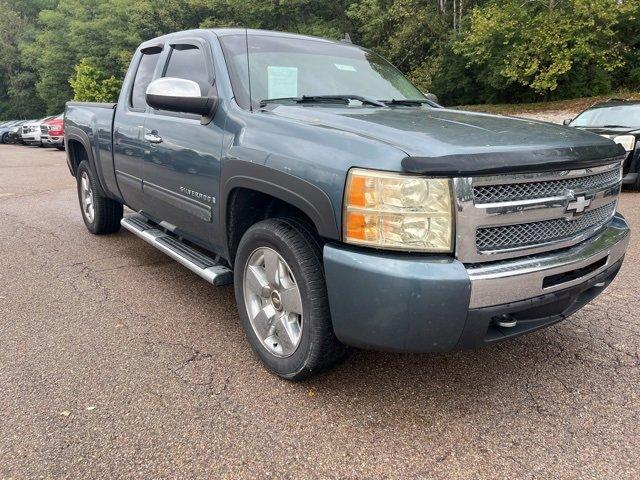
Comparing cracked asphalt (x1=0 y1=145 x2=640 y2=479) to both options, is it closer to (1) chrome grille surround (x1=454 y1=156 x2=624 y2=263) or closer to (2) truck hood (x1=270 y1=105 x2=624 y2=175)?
(1) chrome grille surround (x1=454 y1=156 x2=624 y2=263)

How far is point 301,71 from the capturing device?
11.1ft

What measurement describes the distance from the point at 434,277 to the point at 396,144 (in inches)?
23.1

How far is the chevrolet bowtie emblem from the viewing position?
237 centimetres

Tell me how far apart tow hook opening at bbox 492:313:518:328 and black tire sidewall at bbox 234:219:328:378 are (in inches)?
31.5

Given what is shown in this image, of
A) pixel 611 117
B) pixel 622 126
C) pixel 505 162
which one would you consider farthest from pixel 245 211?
→ pixel 611 117

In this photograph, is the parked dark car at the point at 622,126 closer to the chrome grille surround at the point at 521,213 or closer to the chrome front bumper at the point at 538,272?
the chrome front bumper at the point at 538,272

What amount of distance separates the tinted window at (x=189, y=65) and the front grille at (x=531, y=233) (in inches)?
79.1

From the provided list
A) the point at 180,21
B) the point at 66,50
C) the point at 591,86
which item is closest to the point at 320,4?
the point at 180,21

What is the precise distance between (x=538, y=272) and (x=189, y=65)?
275 centimetres

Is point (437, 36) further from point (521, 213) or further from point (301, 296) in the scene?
point (301, 296)

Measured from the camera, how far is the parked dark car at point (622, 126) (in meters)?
8.03

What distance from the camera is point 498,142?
2.24 meters

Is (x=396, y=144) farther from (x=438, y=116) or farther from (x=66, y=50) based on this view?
(x=66, y=50)

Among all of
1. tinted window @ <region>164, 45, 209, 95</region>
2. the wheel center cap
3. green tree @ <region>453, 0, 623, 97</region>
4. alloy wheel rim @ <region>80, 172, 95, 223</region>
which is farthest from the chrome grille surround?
green tree @ <region>453, 0, 623, 97</region>
